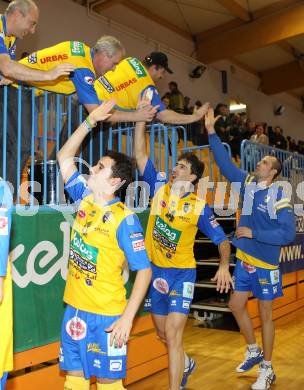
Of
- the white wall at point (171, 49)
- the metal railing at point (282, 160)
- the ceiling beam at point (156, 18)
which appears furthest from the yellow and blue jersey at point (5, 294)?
the ceiling beam at point (156, 18)

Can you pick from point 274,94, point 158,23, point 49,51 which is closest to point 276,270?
point 49,51

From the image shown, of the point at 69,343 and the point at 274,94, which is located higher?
the point at 274,94

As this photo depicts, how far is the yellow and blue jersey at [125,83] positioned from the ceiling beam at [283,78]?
1347cm

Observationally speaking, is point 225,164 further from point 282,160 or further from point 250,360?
point 282,160

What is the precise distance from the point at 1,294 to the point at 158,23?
11.7 m

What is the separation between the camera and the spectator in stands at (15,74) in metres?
3.15

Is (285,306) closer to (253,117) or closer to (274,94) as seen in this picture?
(253,117)

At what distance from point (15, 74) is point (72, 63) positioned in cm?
53

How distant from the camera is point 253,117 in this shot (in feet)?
54.9

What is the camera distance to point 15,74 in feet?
10.4

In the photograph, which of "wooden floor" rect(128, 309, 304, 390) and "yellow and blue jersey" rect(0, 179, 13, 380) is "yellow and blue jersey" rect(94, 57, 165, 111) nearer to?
"yellow and blue jersey" rect(0, 179, 13, 380)

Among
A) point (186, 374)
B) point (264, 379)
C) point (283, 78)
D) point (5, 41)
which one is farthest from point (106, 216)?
point (283, 78)

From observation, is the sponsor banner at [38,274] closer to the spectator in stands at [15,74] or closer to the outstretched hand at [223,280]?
the spectator in stands at [15,74]

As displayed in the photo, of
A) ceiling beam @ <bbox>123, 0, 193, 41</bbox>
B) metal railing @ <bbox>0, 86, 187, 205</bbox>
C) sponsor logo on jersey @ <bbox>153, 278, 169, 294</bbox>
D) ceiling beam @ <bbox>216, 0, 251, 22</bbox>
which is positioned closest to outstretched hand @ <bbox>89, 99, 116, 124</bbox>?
metal railing @ <bbox>0, 86, 187, 205</bbox>
